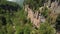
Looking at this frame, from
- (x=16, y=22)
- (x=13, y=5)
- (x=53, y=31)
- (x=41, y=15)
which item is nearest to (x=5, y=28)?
(x=16, y=22)

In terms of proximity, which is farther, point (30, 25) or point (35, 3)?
point (35, 3)

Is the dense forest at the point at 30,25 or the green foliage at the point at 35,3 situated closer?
the dense forest at the point at 30,25

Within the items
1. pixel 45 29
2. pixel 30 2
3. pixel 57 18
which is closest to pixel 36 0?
pixel 30 2

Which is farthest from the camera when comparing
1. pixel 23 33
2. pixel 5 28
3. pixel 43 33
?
pixel 5 28

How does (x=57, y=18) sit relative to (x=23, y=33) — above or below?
above

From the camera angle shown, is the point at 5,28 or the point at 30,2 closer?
the point at 5,28

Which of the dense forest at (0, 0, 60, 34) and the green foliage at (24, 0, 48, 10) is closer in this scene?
the dense forest at (0, 0, 60, 34)

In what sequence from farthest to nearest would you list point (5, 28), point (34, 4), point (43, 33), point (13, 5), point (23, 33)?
point (13, 5) → point (34, 4) → point (5, 28) → point (23, 33) → point (43, 33)

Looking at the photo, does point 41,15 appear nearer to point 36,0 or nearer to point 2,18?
point 2,18

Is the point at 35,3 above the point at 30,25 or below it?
above

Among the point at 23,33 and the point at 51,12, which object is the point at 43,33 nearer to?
the point at 23,33
